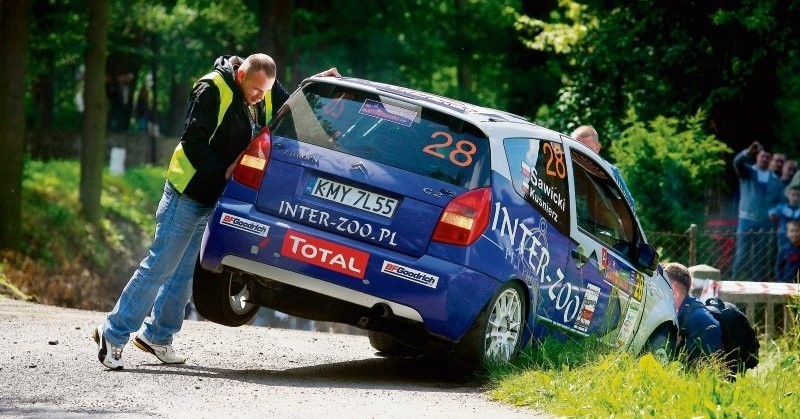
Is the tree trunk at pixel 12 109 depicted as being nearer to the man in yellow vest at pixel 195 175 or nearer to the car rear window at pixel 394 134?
the man in yellow vest at pixel 195 175

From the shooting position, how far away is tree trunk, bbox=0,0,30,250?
19781mm

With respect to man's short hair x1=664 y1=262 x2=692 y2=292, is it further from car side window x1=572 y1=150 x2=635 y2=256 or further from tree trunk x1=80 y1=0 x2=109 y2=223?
tree trunk x1=80 y1=0 x2=109 y2=223

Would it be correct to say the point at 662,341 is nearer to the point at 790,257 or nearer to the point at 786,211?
the point at 790,257

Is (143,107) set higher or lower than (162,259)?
higher

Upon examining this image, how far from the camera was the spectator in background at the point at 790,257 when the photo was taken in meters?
15.8

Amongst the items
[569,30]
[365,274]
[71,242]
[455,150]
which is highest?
[569,30]

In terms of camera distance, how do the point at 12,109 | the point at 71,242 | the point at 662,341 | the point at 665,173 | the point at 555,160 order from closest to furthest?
the point at 555,160 < the point at 662,341 < the point at 665,173 < the point at 12,109 < the point at 71,242

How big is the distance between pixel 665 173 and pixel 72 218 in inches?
471

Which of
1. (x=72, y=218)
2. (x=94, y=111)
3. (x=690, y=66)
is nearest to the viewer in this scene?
(x=690, y=66)

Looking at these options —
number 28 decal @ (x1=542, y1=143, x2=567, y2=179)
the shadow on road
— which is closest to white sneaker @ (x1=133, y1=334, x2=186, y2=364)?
the shadow on road

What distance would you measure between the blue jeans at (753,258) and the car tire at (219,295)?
7.44 meters

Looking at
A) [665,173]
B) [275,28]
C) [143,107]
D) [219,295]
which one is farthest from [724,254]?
[143,107]

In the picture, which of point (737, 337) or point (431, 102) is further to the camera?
point (737, 337)

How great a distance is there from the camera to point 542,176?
9.57 meters
